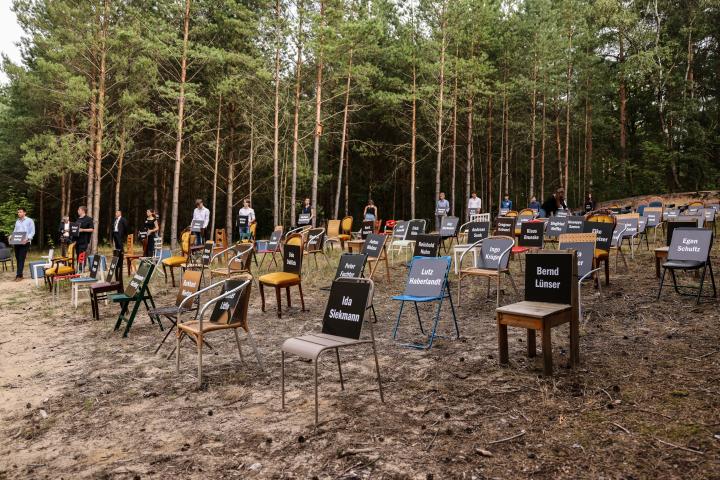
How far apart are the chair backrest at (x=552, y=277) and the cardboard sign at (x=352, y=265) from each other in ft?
8.10

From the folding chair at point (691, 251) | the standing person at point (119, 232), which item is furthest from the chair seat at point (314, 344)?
the standing person at point (119, 232)

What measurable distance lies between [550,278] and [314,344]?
7.67 ft

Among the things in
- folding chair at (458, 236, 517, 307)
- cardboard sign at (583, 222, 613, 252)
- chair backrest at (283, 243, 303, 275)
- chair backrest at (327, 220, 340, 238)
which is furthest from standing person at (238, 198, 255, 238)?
cardboard sign at (583, 222, 613, 252)

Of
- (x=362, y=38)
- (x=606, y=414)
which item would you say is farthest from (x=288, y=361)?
(x=362, y=38)

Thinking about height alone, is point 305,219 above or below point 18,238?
above

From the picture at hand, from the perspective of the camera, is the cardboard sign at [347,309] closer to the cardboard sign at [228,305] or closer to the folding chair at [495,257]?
the cardboard sign at [228,305]

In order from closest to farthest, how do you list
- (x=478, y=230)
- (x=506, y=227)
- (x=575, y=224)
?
(x=478, y=230) → (x=575, y=224) → (x=506, y=227)

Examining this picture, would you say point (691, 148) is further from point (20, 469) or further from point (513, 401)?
point (20, 469)

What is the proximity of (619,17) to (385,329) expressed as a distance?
25.0 metres

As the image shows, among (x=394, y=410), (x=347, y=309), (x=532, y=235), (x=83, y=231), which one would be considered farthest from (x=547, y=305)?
(x=83, y=231)

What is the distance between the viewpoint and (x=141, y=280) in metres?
7.16

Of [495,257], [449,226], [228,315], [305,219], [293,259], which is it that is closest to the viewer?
[228,315]

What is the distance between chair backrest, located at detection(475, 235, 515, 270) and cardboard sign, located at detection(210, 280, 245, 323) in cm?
363

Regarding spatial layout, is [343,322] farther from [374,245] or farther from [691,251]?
[691,251]
